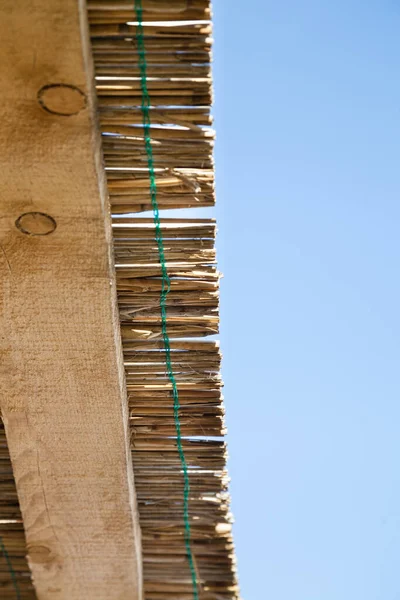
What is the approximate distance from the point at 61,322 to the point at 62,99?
21.4 inches

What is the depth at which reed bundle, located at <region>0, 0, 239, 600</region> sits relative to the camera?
1.82 metres

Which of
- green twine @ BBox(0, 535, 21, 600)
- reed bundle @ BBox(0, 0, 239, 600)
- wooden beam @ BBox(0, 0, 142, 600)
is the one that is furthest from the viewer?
green twine @ BBox(0, 535, 21, 600)

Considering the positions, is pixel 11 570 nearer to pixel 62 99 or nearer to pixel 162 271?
pixel 162 271

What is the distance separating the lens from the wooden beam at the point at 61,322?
1.69 m

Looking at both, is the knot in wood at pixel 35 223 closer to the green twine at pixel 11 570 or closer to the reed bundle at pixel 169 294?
the reed bundle at pixel 169 294

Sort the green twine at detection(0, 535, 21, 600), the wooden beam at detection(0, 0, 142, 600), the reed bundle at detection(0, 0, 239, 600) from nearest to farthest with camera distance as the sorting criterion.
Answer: the wooden beam at detection(0, 0, 142, 600) → the reed bundle at detection(0, 0, 239, 600) → the green twine at detection(0, 535, 21, 600)

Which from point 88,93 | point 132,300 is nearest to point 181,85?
point 88,93

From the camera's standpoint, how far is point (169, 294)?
2.24 metres

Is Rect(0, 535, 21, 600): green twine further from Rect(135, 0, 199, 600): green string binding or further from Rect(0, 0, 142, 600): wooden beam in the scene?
Rect(135, 0, 199, 600): green string binding

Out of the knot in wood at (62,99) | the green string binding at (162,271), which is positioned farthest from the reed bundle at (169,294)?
the knot in wood at (62,99)

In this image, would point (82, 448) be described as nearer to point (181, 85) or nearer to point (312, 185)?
point (181, 85)

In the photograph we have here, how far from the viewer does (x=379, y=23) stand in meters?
3.95

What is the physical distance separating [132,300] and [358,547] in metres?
2.82

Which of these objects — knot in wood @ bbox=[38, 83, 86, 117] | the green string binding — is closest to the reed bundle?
the green string binding
